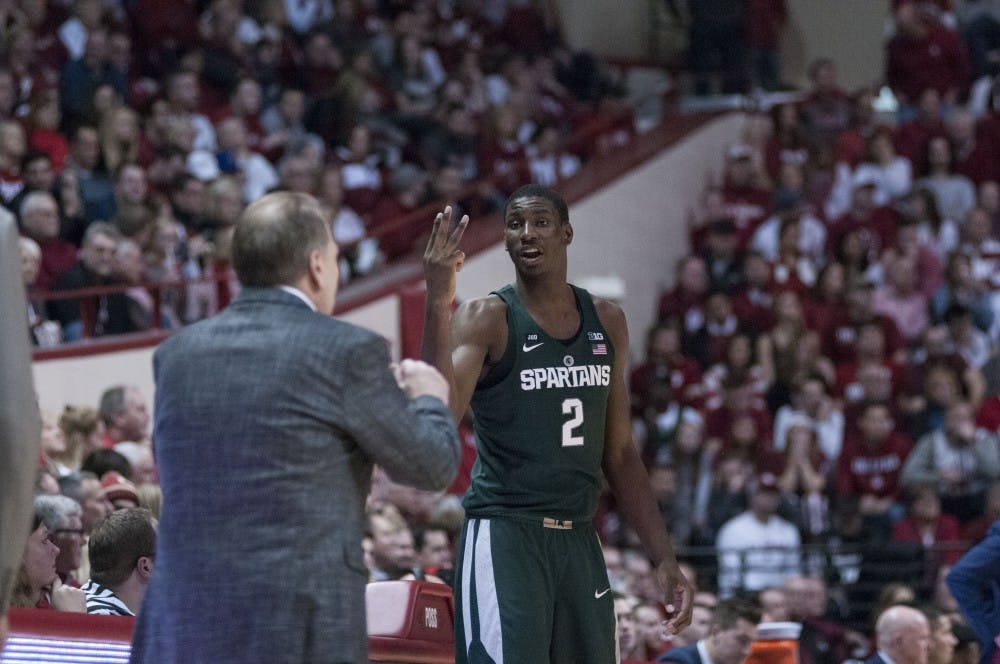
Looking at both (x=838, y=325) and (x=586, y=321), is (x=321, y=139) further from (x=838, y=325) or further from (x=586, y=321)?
(x=586, y=321)

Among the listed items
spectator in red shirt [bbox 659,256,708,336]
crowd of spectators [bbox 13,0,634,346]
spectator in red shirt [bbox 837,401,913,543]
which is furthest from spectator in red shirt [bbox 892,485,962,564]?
crowd of spectators [bbox 13,0,634,346]

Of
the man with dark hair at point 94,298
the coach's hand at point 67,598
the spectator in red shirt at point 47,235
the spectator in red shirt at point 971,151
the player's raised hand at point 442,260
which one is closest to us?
the player's raised hand at point 442,260

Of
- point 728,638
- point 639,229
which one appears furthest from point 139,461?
point 639,229

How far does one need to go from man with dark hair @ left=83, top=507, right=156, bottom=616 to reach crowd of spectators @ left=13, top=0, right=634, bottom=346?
4.69m

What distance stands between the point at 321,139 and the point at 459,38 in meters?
3.15

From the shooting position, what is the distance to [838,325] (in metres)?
15.1

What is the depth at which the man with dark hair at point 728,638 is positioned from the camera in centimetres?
814

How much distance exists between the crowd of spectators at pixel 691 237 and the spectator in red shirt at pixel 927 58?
0.03m

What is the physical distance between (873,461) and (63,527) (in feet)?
26.6

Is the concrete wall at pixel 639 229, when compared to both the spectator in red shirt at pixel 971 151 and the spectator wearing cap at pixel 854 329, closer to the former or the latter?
the spectator wearing cap at pixel 854 329

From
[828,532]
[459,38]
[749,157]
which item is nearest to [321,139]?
[459,38]

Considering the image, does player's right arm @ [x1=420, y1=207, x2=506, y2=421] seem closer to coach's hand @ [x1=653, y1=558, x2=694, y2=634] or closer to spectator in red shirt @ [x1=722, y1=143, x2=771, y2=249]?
coach's hand @ [x1=653, y1=558, x2=694, y2=634]

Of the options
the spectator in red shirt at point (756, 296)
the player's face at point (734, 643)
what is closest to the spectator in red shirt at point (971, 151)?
the spectator in red shirt at point (756, 296)

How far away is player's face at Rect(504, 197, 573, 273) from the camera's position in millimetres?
5613
